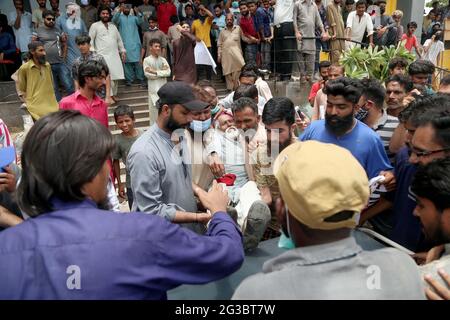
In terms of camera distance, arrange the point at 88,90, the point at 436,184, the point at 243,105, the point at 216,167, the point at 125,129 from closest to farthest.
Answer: the point at 436,184 < the point at 216,167 < the point at 243,105 < the point at 88,90 < the point at 125,129

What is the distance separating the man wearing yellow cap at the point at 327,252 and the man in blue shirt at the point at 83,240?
9.6 inches

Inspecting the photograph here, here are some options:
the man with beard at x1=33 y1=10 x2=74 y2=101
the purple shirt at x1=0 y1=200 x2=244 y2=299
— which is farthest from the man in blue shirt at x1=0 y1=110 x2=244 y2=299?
the man with beard at x1=33 y1=10 x2=74 y2=101

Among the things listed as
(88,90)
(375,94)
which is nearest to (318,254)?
(375,94)

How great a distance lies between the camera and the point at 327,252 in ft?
3.74

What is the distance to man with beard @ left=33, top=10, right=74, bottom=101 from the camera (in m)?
6.69

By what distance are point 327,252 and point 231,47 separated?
7478 millimetres

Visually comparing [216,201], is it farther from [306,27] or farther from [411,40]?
[411,40]

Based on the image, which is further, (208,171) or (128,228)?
(208,171)

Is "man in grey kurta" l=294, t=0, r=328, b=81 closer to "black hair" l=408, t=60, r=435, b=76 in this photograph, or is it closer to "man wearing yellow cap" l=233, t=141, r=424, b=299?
"black hair" l=408, t=60, r=435, b=76

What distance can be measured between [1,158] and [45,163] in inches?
39.0

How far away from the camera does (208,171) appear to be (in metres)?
2.96

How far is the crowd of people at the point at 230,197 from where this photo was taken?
3.64 feet
